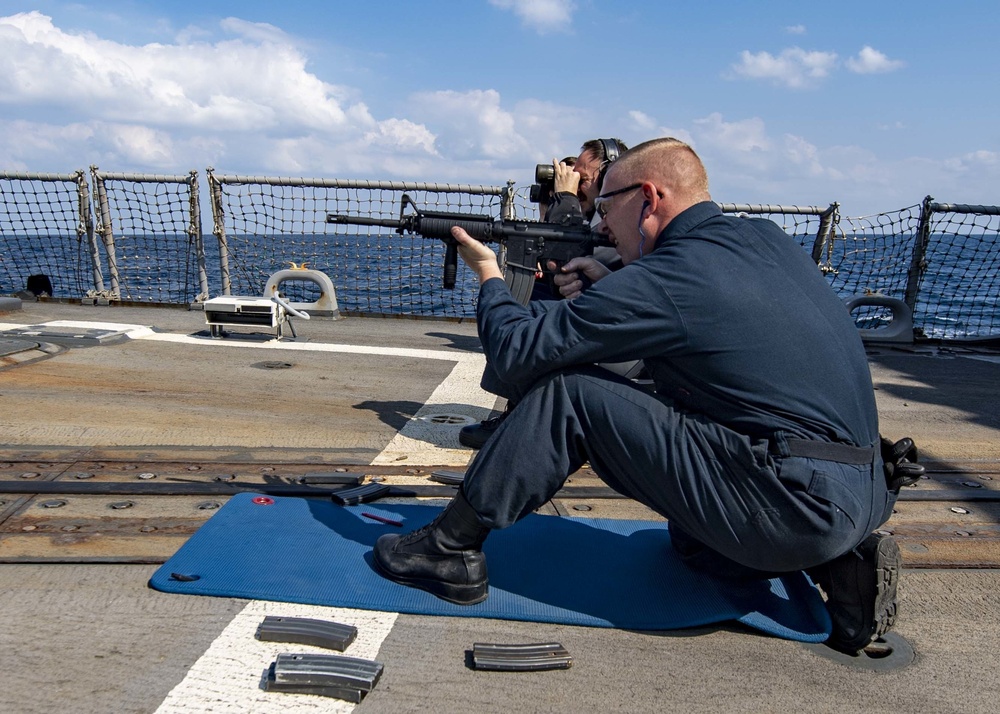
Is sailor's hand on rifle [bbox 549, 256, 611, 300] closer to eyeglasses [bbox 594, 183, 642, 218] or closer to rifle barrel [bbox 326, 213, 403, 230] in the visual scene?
eyeglasses [bbox 594, 183, 642, 218]

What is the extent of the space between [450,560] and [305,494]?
1.02 meters

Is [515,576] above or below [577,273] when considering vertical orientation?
below

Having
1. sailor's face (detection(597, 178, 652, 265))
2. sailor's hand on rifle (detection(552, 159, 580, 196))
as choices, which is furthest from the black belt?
sailor's hand on rifle (detection(552, 159, 580, 196))

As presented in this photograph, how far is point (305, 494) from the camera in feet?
10.5

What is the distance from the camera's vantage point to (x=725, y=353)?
213 cm

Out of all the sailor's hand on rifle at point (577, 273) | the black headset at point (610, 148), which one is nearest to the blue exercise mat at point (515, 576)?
the sailor's hand on rifle at point (577, 273)

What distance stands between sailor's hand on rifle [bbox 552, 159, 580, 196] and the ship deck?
145cm

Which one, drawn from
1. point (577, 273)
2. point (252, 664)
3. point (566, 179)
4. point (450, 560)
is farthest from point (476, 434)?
point (252, 664)

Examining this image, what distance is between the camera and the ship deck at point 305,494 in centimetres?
196

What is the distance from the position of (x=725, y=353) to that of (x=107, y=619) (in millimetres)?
1827

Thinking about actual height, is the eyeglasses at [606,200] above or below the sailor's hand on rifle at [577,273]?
above

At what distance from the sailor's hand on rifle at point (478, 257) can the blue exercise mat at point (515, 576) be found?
3.19ft

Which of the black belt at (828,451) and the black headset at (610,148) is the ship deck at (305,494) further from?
the black headset at (610,148)

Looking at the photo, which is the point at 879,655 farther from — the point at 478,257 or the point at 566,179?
the point at 566,179
